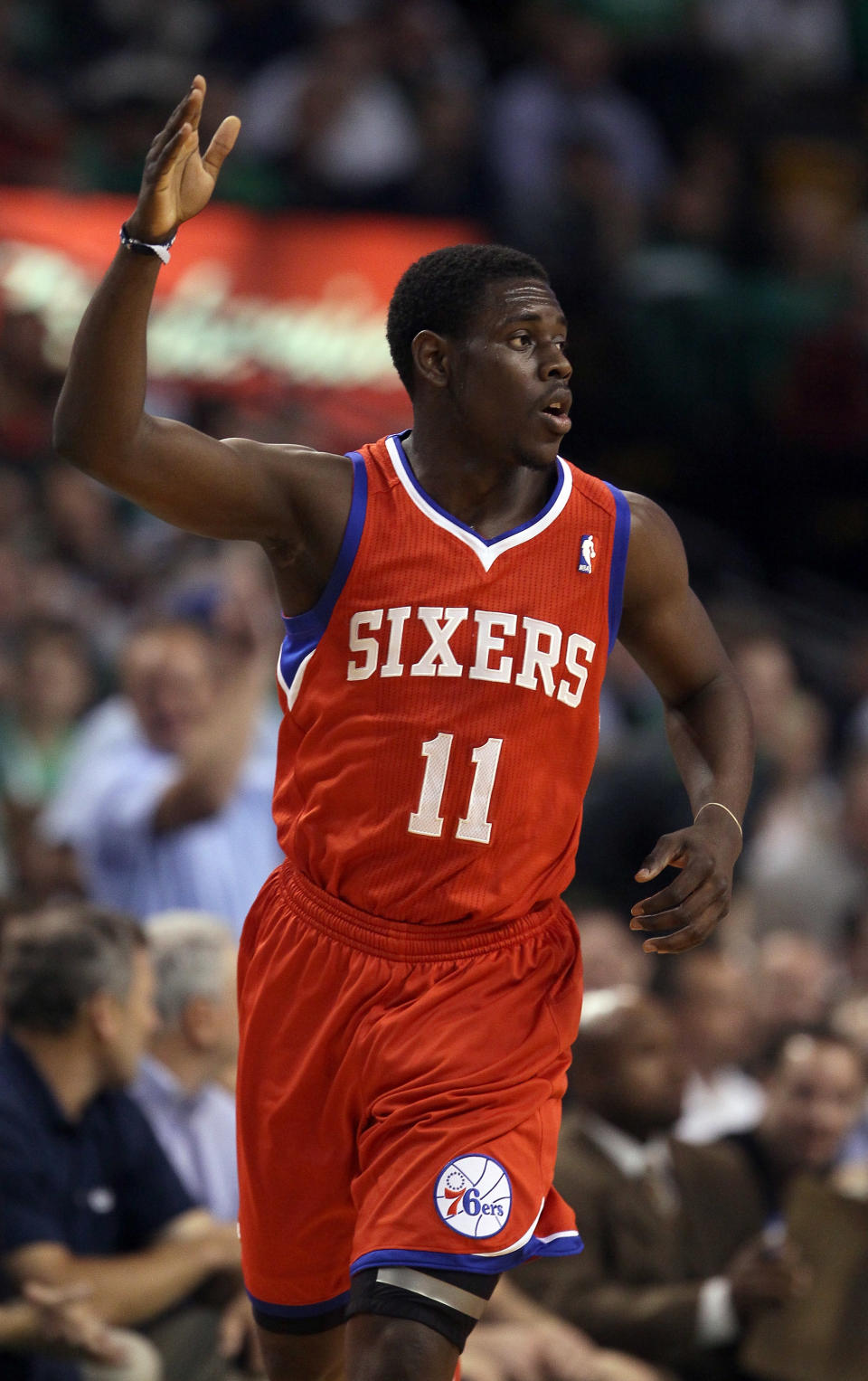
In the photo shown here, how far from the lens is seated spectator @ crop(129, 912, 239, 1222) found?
5312mm

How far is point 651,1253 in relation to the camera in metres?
5.39

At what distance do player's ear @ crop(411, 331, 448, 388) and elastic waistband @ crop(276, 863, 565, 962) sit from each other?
895 mm

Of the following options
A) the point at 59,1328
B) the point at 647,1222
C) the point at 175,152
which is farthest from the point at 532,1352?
the point at 175,152

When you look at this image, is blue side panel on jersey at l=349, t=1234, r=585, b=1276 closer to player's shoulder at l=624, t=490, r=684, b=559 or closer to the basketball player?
the basketball player

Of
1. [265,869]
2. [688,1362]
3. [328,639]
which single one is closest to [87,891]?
[265,869]

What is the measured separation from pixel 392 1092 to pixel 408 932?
27 centimetres

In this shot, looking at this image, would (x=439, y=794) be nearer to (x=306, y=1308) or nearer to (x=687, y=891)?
(x=687, y=891)

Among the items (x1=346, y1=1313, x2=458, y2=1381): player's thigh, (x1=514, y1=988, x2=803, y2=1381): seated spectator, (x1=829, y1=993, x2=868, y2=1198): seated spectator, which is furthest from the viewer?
(x1=829, y1=993, x2=868, y2=1198): seated spectator

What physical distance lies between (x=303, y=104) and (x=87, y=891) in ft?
19.4

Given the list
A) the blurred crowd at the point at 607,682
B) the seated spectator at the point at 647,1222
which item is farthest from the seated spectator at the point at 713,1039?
the seated spectator at the point at 647,1222

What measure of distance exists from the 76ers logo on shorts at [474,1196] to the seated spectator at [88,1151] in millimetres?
1691

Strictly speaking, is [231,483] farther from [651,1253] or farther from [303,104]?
[303,104]

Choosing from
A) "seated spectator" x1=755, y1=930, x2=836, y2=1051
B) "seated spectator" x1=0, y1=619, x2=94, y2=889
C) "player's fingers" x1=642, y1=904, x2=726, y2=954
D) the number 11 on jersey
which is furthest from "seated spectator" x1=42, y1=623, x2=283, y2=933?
"player's fingers" x1=642, y1=904, x2=726, y2=954

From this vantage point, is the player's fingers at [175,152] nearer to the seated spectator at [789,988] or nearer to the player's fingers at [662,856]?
the player's fingers at [662,856]
